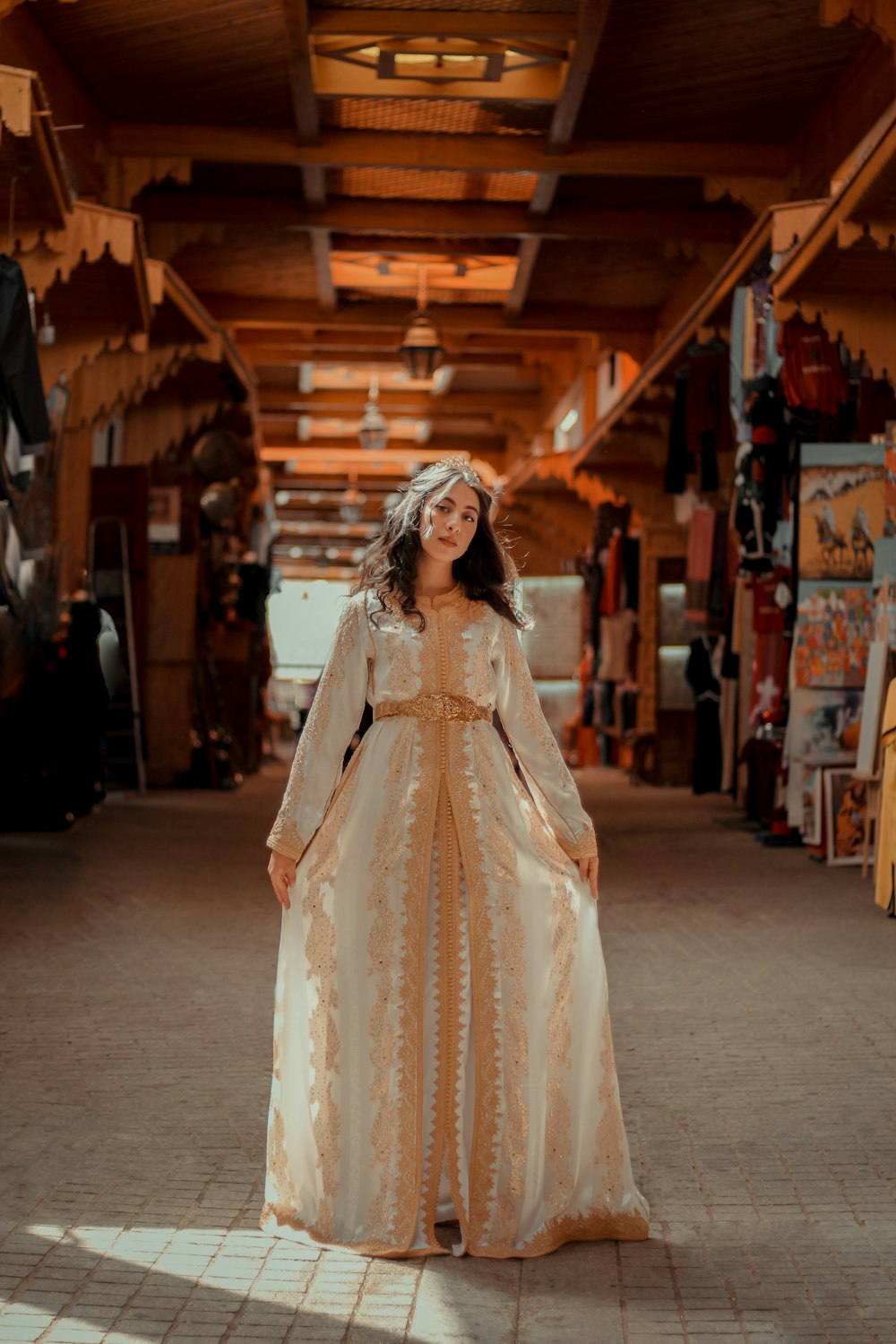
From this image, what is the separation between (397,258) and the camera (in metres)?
14.9

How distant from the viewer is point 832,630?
10.0 m

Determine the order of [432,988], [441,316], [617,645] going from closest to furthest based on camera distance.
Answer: [432,988], [441,316], [617,645]

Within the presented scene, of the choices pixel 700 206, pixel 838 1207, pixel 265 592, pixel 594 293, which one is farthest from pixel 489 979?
pixel 265 592

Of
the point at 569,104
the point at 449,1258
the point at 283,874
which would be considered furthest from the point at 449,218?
the point at 449,1258

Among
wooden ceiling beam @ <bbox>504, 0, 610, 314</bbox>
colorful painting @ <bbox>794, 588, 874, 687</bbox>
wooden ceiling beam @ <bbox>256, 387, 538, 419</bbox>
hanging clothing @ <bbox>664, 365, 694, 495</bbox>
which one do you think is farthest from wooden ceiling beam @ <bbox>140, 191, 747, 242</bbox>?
wooden ceiling beam @ <bbox>256, 387, 538, 419</bbox>

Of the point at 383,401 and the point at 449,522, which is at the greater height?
the point at 383,401

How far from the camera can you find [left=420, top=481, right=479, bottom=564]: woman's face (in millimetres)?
3664

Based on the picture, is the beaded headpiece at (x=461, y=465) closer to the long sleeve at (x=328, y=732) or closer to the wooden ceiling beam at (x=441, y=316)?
the long sleeve at (x=328, y=732)

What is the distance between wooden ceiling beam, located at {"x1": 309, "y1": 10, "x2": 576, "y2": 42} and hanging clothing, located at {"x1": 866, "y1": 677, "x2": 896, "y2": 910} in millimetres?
3991

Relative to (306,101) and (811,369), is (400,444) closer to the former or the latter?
(306,101)

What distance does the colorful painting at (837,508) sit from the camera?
9961mm

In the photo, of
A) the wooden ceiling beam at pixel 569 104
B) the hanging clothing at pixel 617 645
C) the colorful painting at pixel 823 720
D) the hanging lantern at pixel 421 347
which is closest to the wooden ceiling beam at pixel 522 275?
the wooden ceiling beam at pixel 569 104

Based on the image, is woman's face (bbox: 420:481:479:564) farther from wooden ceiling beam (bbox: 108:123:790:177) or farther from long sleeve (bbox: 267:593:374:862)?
wooden ceiling beam (bbox: 108:123:790:177)

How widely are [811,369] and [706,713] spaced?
4299mm
